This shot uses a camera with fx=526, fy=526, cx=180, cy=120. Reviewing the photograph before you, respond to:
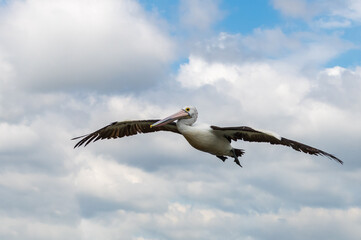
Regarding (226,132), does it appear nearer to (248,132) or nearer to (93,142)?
(248,132)

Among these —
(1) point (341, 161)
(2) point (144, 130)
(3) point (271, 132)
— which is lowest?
(1) point (341, 161)

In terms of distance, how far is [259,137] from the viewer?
58.7ft

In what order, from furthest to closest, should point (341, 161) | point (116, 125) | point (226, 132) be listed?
point (116, 125) < point (226, 132) < point (341, 161)

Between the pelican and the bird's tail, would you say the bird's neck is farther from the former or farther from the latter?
the bird's tail

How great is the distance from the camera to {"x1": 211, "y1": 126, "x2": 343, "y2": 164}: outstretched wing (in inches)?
659

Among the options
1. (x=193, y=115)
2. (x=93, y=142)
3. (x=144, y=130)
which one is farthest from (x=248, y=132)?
(x=93, y=142)

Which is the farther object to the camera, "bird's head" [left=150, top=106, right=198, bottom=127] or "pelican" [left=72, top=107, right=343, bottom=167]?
"bird's head" [left=150, top=106, right=198, bottom=127]

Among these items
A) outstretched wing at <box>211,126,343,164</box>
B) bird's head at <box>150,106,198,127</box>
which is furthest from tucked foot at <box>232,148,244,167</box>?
bird's head at <box>150,106,198,127</box>

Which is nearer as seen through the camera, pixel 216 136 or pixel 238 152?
pixel 216 136

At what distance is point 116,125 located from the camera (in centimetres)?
2086

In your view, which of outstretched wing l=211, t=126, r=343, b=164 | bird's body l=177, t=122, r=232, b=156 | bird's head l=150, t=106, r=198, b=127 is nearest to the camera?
outstretched wing l=211, t=126, r=343, b=164

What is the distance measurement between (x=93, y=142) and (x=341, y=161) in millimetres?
9866

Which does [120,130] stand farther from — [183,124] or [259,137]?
[259,137]

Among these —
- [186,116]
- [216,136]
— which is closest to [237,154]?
[216,136]
